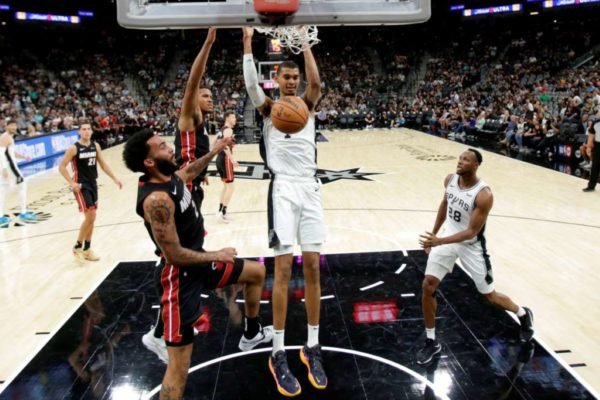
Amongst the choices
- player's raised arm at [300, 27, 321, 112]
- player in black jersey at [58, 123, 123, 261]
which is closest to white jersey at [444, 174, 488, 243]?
player's raised arm at [300, 27, 321, 112]

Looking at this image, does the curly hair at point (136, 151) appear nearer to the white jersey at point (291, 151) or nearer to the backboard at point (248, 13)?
the white jersey at point (291, 151)

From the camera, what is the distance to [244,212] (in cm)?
834

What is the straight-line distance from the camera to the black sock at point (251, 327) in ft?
12.2

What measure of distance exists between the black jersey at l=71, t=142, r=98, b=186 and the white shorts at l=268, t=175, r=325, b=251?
11.2ft

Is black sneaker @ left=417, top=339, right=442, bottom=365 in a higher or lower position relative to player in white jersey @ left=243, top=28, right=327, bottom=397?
lower

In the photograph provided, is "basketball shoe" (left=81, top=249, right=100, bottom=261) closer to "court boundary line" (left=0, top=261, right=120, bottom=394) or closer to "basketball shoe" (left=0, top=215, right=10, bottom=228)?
"court boundary line" (left=0, top=261, right=120, bottom=394)

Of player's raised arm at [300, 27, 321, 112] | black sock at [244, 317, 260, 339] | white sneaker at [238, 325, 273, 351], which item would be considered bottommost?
white sneaker at [238, 325, 273, 351]

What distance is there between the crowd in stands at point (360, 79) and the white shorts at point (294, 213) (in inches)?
536

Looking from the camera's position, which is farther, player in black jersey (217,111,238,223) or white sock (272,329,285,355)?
player in black jersey (217,111,238,223)

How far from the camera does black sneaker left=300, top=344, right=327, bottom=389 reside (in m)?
3.34

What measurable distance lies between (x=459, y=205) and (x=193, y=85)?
2110mm

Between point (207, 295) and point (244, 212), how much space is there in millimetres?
3531

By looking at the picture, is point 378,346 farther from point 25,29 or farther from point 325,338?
point 25,29

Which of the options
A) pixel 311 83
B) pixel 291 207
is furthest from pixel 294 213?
pixel 311 83
